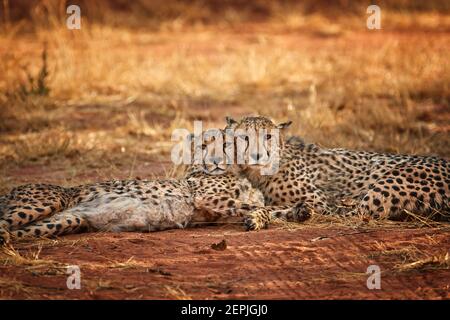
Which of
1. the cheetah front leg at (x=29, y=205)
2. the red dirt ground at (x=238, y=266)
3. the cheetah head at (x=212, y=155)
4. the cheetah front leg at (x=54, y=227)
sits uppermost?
the cheetah head at (x=212, y=155)

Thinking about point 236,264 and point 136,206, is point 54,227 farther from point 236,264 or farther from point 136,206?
point 236,264

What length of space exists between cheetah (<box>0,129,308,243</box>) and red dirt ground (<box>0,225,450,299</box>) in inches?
5.9

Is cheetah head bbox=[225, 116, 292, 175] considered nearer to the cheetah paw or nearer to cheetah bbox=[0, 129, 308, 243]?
cheetah bbox=[0, 129, 308, 243]

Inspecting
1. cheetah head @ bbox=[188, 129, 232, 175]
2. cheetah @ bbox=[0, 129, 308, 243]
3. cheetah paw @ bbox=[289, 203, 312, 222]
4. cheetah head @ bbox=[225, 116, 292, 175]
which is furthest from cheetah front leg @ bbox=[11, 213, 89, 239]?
cheetah paw @ bbox=[289, 203, 312, 222]

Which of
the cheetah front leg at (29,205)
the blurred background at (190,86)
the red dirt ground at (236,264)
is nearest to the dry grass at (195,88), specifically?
the blurred background at (190,86)

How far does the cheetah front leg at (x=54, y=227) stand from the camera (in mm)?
5387

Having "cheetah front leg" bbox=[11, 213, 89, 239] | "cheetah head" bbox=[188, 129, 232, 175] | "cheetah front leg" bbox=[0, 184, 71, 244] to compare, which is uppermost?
"cheetah head" bbox=[188, 129, 232, 175]

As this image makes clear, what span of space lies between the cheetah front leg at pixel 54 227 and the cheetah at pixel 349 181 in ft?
4.86

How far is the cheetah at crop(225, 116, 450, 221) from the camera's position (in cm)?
596

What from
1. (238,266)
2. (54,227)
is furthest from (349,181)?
(54,227)

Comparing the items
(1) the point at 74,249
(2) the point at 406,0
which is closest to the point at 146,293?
(1) the point at 74,249

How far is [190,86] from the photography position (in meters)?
11.5

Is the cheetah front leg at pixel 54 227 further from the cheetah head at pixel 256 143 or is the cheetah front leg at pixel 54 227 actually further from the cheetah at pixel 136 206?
the cheetah head at pixel 256 143

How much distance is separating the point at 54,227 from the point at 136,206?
65cm
